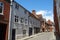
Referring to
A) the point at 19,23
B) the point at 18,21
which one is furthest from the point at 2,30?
the point at 19,23

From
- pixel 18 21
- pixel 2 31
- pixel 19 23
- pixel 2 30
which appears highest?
pixel 18 21

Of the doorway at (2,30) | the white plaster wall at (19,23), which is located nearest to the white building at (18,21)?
the white plaster wall at (19,23)

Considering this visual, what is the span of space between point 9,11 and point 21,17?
7.98 metres

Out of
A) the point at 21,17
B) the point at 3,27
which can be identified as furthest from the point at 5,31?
the point at 21,17

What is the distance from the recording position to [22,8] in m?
33.6

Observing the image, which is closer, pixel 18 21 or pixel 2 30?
pixel 2 30

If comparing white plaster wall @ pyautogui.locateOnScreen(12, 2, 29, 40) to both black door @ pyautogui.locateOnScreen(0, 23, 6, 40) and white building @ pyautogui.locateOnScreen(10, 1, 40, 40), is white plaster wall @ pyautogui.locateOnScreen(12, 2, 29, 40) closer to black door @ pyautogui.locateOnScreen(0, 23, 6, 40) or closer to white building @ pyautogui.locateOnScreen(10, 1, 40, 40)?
white building @ pyautogui.locateOnScreen(10, 1, 40, 40)

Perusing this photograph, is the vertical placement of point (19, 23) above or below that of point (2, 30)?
above

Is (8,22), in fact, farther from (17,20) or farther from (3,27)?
(17,20)

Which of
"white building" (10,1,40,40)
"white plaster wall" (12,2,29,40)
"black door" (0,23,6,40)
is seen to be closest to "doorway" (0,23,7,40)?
"black door" (0,23,6,40)

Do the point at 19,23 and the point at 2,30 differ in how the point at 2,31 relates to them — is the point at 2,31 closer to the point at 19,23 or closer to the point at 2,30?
the point at 2,30

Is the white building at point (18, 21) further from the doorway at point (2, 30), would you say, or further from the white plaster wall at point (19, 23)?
the doorway at point (2, 30)

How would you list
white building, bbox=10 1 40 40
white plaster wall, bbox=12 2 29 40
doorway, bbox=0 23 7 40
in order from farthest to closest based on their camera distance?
white plaster wall, bbox=12 2 29 40, white building, bbox=10 1 40 40, doorway, bbox=0 23 7 40

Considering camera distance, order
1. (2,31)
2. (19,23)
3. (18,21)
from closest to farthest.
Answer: (2,31) < (18,21) < (19,23)
